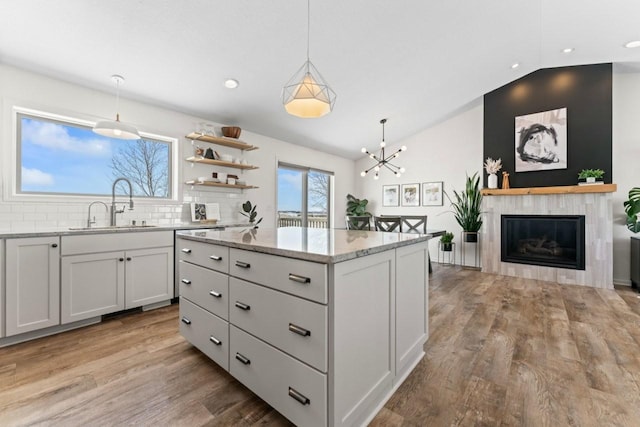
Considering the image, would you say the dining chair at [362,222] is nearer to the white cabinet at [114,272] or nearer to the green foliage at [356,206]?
the green foliage at [356,206]

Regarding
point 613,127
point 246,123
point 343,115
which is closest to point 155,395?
point 246,123

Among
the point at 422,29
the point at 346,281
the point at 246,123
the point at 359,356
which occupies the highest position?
the point at 422,29

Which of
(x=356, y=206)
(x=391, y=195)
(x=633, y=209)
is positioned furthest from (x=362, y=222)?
(x=633, y=209)

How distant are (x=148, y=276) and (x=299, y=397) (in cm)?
240

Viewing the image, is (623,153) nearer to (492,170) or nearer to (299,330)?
(492,170)

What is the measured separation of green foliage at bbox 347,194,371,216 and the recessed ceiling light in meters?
4.09

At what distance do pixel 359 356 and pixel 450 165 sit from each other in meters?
5.31

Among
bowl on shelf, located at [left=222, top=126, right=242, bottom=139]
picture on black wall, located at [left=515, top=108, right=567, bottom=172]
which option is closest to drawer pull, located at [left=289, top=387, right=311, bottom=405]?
bowl on shelf, located at [left=222, top=126, right=242, bottom=139]

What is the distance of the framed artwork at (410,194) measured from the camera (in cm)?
616

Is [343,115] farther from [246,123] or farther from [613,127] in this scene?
[613,127]

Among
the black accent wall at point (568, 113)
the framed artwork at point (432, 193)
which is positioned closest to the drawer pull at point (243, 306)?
the black accent wall at point (568, 113)

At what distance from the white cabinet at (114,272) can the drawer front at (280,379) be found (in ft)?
5.87

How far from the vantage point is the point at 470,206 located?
17.3ft

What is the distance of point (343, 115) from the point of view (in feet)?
15.4
